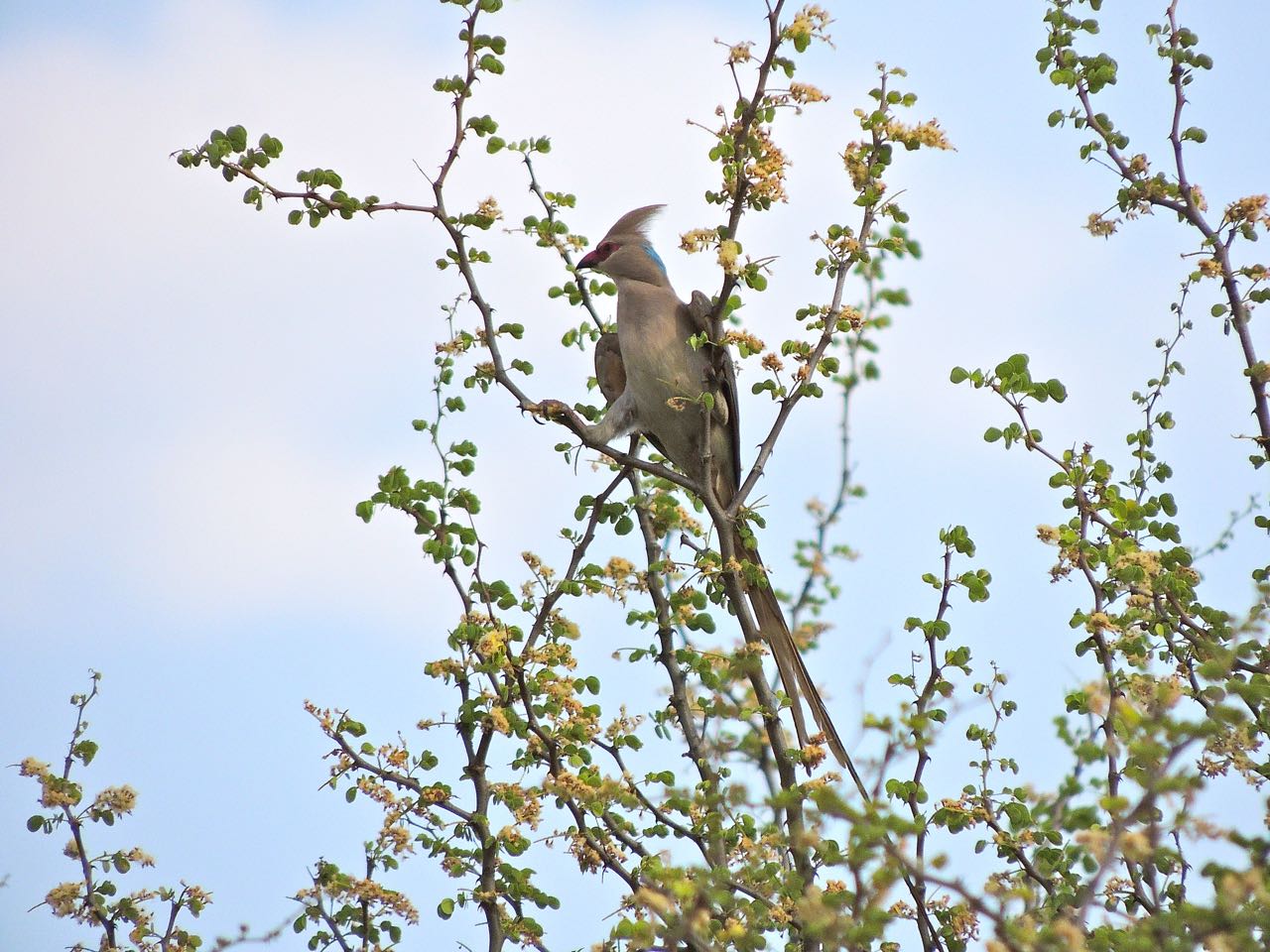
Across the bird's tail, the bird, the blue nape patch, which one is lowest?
the bird's tail

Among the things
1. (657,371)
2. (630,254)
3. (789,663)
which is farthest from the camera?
(630,254)

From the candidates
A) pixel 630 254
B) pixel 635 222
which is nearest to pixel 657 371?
pixel 630 254

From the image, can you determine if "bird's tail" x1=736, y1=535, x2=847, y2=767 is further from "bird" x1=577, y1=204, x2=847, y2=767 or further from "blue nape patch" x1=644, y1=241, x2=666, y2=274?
"blue nape patch" x1=644, y1=241, x2=666, y2=274

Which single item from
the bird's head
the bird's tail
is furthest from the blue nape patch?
the bird's tail

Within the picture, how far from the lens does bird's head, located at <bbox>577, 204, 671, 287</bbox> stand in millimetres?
6188

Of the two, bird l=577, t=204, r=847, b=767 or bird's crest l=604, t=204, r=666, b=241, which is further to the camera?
bird's crest l=604, t=204, r=666, b=241

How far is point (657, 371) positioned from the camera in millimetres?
5586

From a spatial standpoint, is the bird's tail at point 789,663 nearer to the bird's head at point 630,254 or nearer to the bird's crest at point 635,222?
the bird's head at point 630,254

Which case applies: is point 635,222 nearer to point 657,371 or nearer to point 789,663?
point 657,371

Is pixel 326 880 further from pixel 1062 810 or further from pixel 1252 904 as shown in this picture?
pixel 1252 904

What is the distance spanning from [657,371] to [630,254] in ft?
2.98

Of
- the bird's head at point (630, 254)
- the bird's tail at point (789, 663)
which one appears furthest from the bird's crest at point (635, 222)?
the bird's tail at point (789, 663)

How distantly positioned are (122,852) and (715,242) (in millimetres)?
2471

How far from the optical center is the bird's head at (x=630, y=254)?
6188 millimetres
